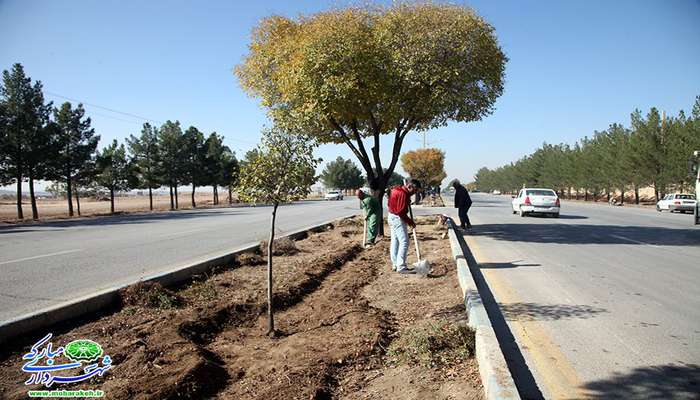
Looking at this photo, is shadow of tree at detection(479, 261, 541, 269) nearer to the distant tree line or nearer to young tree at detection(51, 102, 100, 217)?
the distant tree line

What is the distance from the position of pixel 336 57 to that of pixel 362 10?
2.71m

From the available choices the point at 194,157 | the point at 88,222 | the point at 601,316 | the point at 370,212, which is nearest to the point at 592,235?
the point at 370,212

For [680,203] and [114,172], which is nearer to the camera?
[680,203]

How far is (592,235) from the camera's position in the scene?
567 inches

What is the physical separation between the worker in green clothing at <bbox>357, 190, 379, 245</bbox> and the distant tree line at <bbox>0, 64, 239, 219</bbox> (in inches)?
325

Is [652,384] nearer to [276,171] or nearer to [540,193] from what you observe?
[276,171]

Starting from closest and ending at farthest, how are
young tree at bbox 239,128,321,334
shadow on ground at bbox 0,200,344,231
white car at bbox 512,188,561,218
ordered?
young tree at bbox 239,128,321,334 < shadow on ground at bbox 0,200,344,231 < white car at bbox 512,188,561,218

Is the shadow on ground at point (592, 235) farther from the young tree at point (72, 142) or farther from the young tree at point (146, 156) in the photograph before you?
the young tree at point (146, 156)

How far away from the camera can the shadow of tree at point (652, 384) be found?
3.44 meters

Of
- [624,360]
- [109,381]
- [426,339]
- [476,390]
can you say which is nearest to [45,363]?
[109,381]

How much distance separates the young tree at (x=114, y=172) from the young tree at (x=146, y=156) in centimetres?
159

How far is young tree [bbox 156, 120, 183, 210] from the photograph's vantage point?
45.5 metres

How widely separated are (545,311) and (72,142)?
36287mm

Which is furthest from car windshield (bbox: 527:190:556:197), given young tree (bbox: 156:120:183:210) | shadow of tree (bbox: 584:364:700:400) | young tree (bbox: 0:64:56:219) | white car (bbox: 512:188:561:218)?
young tree (bbox: 156:120:183:210)
